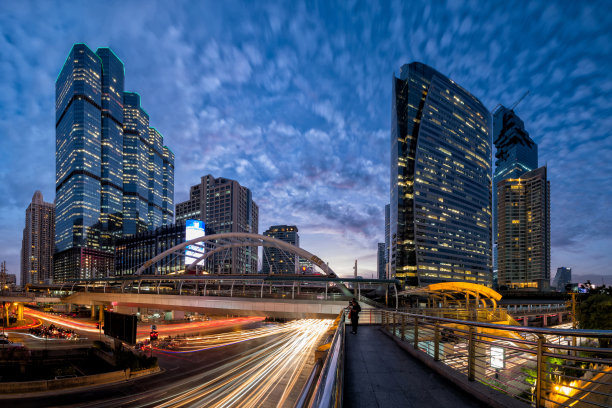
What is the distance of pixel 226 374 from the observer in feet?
93.4

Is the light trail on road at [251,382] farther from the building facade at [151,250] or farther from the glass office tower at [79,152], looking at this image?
the glass office tower at [79,152]

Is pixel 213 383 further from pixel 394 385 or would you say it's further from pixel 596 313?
pixel 596 313

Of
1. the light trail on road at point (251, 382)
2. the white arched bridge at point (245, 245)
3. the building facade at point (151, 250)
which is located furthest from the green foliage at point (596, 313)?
the building facade at point (151, 250)

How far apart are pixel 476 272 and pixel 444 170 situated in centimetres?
5286

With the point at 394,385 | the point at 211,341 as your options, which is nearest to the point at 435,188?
the point at 211,341

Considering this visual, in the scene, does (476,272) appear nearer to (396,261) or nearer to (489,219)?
(489,219)

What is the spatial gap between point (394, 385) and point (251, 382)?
21.6 meters

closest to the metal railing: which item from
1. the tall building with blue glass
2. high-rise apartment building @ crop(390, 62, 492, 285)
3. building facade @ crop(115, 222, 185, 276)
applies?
high-rise apartment building @ crop(390, 62, 492, 285)

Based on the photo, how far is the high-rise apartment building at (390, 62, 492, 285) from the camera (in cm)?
13475

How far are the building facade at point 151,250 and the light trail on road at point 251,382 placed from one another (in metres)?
129

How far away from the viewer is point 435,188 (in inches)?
5551

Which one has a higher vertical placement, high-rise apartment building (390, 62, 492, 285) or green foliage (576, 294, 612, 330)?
high-rise apartment building (390, 62, 492, 285)

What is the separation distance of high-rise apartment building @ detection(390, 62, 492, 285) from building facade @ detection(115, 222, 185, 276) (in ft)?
345

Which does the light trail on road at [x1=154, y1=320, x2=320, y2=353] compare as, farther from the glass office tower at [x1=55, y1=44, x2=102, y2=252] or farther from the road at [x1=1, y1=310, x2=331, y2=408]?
the glass office tower at [x1=55, y1=44, x2=102, y2=252]
